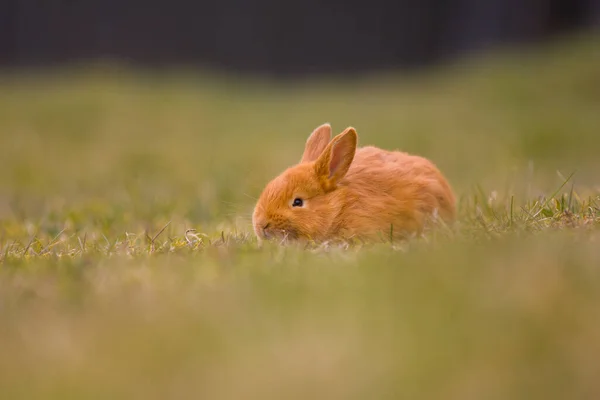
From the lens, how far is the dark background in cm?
1310

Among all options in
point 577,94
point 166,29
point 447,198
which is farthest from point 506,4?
point 447,198

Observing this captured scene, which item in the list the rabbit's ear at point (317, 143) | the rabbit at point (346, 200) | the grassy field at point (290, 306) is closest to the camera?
the grassy field at point (290, 306)

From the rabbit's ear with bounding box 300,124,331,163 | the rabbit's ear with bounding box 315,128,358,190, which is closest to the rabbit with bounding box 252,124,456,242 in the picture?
the rabbit's ear with bounding box 315,128,358,190

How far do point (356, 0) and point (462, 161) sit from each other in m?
8.25

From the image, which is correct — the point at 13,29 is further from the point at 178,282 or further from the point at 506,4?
the point at 178,282

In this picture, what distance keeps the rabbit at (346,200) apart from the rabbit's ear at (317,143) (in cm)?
19

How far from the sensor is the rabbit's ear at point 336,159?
11.4 feet

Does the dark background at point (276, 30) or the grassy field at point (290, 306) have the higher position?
the dark background at point (276, 30)

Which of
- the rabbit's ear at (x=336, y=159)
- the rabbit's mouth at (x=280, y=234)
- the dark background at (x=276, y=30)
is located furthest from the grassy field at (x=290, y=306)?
the dark background at (x=276, y=30)

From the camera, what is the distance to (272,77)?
47.2 ft

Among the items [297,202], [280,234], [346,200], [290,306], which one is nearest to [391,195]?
[346,200]

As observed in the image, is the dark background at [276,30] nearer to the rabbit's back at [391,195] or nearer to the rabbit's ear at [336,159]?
the rabbit's back at [391,195]

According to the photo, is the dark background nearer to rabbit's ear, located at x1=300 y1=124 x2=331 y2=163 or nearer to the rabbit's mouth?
rabbit's ear, located at x1=300 y1=124 x2=331 y2=163

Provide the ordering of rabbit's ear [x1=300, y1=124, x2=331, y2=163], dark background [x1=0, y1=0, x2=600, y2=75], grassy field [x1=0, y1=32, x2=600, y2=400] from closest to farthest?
1. grassy field [x1=0, y1=32, x2=600, y2=400]
2. rabbit's ear [x1=300, y1=124, x2=331, y2=163]
3. dark background [x1=0, y1=0, x2=600, y2=75]
